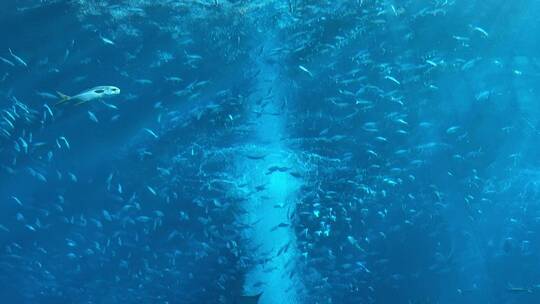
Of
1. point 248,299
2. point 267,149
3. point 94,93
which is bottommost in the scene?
point 94,93

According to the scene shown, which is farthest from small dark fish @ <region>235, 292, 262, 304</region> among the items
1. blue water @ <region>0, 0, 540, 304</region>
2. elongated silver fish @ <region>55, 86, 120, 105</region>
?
elongated silver fish @ <region>55, 86, 120, 105</region>

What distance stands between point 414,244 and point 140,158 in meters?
9.61

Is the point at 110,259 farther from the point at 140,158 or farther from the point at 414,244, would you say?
the point at 414,244

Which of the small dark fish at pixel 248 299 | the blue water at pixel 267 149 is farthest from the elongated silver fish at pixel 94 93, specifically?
the small dark fish at pixel 248 299

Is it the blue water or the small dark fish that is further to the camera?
the small dark fish

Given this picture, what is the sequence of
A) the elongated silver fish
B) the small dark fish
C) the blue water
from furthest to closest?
the small dark fish → the blue water → the elongated silver fish

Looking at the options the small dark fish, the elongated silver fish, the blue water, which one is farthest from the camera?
the small dark fish

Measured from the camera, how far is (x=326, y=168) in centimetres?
1237

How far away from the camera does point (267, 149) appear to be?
37.6 ft

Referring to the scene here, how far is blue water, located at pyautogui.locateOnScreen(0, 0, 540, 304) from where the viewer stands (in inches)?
357

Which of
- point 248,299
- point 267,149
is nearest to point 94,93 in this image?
point 267,149

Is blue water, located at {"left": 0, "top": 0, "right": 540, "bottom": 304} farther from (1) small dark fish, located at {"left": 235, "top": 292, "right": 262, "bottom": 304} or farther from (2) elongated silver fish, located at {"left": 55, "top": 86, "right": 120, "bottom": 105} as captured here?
(1) small dark fish, located at {"left": 235, "top": 292, "right": 262, "bottom": 304}

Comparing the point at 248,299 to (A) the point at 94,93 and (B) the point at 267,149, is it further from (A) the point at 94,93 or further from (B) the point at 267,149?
(A) the point at 94,93

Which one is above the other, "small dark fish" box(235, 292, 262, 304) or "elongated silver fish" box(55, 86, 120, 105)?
Result: "small dark fish" box(235, 292, 262, 304)
